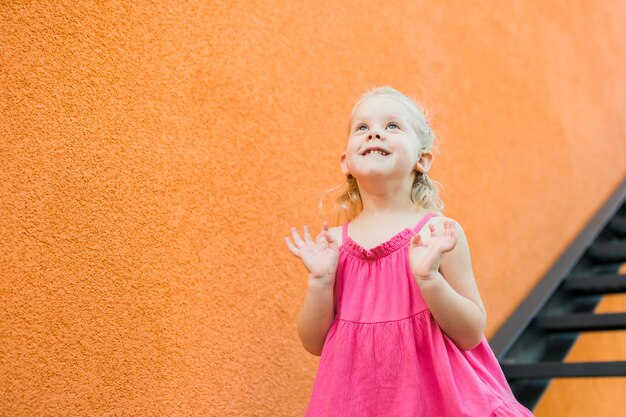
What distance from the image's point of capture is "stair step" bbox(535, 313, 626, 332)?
8.54ft

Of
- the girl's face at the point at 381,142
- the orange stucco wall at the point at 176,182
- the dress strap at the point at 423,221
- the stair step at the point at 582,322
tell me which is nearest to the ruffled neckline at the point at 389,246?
the dress strap at the point at 423,221

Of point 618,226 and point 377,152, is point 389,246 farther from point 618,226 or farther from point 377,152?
point 618,226

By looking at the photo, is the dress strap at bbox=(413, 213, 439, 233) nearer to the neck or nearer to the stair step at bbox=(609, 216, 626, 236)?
the neck

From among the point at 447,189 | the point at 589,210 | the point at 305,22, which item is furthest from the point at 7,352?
the point at 589,210

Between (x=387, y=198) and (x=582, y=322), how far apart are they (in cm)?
161

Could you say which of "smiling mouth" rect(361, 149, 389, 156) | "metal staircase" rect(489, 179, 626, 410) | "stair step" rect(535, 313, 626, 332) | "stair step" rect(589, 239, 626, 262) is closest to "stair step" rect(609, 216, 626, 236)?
"metal staircase" rect(489, 179, 626, 410)

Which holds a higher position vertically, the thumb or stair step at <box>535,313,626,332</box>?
the thumb

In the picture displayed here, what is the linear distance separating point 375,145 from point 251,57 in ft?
2.19

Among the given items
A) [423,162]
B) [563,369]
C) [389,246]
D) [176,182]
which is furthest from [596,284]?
[176,182]

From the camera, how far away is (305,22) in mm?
2148

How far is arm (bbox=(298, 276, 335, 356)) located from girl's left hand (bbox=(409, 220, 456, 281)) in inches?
7.5

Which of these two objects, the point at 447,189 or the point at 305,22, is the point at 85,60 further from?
the point at 447,189

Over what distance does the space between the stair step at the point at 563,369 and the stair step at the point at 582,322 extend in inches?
11.5

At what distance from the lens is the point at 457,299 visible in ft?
4.20
